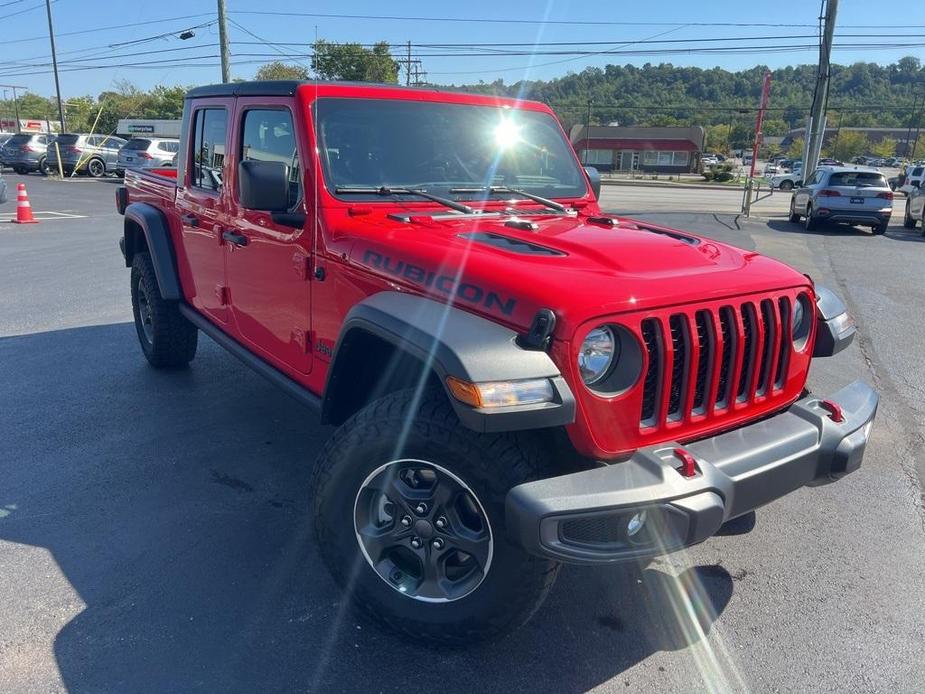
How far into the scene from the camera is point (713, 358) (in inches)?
98.0

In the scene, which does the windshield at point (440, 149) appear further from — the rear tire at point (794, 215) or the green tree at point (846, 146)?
the green tree at point (846, 146)

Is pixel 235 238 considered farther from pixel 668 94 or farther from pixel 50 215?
pixel 668 94

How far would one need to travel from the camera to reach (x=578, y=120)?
71375 millimetres

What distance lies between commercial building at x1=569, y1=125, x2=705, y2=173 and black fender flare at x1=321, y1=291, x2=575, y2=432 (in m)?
74.7

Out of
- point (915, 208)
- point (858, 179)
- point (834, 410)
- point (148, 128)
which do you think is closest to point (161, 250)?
point (834, 410)

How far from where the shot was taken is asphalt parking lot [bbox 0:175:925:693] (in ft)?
8.20

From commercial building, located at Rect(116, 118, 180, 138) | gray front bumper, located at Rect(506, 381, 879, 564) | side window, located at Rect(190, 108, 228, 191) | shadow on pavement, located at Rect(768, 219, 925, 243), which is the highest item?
commercial building, located at Rect(116, 118, 180, 138)

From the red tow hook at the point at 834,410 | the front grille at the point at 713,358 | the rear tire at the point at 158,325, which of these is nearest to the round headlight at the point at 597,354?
the front grille at the point at 713,358

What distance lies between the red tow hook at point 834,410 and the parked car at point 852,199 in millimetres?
15009

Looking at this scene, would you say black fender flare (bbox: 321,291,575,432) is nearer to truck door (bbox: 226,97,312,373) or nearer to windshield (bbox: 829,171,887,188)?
truck door (bbox: 226,97,312,373)

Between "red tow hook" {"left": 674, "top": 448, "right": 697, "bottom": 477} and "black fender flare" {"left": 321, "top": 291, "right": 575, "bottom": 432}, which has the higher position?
"black fender flare" {"left": 321, "top": 291, "right": 575, "bottom": 432}

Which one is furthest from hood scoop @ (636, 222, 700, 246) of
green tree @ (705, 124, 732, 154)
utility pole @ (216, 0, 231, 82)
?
green tree @ (705, 124, 732, 154)

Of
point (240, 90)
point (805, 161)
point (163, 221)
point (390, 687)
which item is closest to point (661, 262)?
point (390, 687)

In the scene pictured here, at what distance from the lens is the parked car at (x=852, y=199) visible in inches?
614
